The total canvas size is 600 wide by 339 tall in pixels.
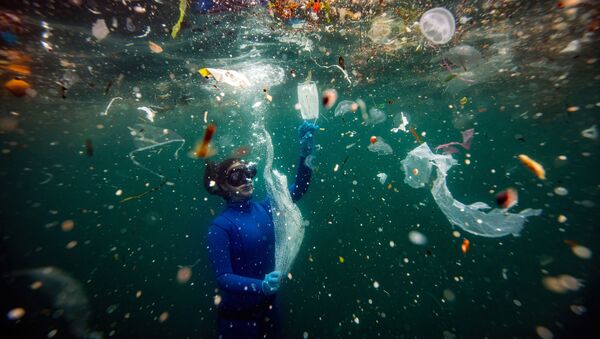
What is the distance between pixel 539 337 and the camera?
9227 millimetres

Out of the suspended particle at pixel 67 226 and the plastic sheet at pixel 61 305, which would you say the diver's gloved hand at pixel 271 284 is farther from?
the suspended particle at pixel 67 226

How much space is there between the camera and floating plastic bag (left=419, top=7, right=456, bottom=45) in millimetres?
7953

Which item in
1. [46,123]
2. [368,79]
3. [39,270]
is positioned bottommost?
[39,270]

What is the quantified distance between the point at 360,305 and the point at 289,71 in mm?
12673

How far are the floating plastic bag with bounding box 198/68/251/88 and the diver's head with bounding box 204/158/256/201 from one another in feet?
29.1

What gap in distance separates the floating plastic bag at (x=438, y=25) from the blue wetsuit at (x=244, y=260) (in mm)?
8117

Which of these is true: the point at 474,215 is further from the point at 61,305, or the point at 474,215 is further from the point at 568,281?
the point at 61,305

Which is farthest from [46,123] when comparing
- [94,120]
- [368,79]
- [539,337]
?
[539,337]

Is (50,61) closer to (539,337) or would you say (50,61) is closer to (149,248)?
(539,337)

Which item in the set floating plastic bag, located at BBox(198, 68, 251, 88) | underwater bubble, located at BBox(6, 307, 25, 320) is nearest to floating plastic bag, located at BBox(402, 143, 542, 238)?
floating plastic bag, located at BBox(198, 68, 251, 88)

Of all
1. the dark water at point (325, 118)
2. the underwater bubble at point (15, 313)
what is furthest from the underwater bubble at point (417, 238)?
the underwater bubble at point (15, 313)

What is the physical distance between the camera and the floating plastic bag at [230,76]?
13.2m

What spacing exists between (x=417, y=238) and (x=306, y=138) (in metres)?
17.7

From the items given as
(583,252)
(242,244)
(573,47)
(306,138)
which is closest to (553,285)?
(583,252)
